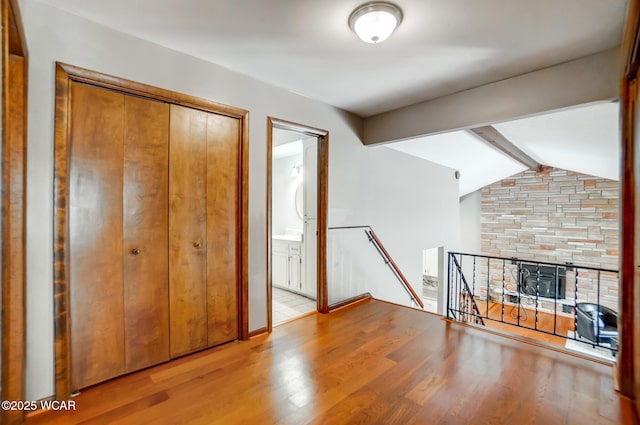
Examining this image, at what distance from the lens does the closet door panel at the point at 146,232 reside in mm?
2012

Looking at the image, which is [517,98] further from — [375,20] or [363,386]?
[363,386]

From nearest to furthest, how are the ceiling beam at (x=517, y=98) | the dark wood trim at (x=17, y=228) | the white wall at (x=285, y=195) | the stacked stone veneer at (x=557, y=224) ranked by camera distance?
the dark wood trim at (x=17, y=228) → the ceiling beam at (x=517, y=98) → the white wall at (x=285, y=195) → the stacked stone veneer at (x=557, y=224)

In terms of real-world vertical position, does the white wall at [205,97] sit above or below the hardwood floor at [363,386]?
above

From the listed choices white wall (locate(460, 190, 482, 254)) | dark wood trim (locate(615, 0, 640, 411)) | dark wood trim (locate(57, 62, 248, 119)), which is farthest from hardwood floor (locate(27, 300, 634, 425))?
white wall (locate(460, 190, 482, 254))

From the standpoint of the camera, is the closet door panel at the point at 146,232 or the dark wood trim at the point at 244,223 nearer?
the closet door panel at the point at 146,232

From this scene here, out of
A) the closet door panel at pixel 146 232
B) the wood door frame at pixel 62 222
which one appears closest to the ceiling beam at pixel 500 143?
the closet door panel at pixel 146 232

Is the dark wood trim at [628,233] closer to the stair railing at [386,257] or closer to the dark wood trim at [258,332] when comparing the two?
the stair railing at [386,257]

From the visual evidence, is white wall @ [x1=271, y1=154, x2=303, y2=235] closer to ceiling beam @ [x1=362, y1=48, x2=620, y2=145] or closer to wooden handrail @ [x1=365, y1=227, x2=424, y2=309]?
wooden handrail @ [x1=365, y1=227, x2=424, y2=309]

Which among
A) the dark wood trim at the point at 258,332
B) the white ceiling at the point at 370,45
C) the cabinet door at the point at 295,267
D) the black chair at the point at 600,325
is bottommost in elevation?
the black chair at the point at 600,325

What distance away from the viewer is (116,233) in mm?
1965

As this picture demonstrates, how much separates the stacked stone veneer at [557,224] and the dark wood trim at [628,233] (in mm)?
4494

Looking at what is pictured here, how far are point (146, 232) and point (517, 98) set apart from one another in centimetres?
318

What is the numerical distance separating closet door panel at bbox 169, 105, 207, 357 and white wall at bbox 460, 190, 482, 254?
7636mm

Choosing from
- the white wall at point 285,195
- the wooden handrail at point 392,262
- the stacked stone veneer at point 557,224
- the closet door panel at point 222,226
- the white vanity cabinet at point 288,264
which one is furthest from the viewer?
the stacked stone veneer at point 557,224
